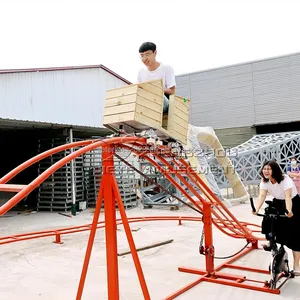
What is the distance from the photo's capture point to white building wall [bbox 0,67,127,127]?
9.33 meters

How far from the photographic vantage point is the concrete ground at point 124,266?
396 centimetres

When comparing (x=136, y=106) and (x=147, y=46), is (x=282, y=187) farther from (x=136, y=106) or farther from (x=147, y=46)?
(x=147, y=46)

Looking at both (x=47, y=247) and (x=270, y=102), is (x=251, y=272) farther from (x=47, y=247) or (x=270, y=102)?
(x=270, y=102)

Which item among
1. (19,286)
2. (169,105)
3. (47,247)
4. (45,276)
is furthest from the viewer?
(47,247)

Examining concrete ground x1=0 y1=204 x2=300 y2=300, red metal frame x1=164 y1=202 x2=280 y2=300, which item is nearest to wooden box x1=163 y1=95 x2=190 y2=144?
red metal frame x1=164 y1=202 x2=280 y2=300

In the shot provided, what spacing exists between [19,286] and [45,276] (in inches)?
16.7

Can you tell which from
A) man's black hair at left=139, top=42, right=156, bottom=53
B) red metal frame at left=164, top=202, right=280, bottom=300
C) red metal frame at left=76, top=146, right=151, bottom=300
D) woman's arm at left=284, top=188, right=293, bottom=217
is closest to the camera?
red metal frame at left=76, top=146, right=151, bottom=300

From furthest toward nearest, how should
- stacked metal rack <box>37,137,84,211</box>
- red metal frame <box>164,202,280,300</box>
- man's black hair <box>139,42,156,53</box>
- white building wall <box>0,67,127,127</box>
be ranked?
stacked metal rack <box>37,137,84,211</box> < white building wall <box>0,67,127,127</box> < red metal frame <box>164,202,280,300</box> < man's black hair <box>139,42,156,53</box>

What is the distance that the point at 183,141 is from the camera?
13.4 ft

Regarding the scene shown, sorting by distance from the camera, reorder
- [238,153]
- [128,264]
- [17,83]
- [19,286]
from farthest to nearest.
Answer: [238,153] → [17,83] → [128,264] → [19,286]

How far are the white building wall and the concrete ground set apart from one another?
346 centimetres

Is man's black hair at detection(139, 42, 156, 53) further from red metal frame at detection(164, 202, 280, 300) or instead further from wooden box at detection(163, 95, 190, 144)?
red metal frame at detection(164, 202, 280, 300)

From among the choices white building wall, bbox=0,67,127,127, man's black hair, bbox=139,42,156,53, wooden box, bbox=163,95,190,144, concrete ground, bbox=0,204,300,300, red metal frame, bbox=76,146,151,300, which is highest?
white building wall, bbox=0,67,127,127

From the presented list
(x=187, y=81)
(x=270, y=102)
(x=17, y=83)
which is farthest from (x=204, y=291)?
(x=187, y=81)
